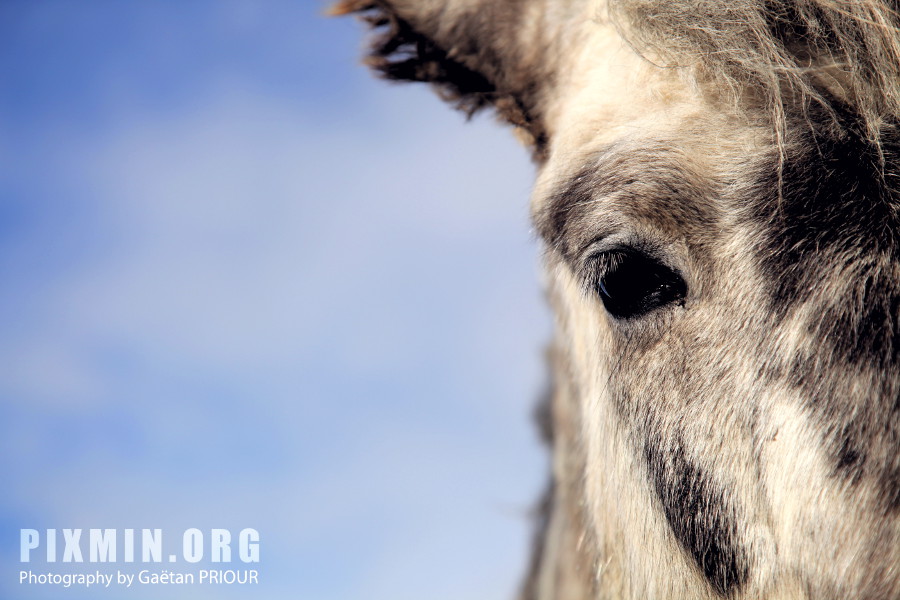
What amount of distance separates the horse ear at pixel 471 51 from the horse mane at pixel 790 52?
0.56 metres

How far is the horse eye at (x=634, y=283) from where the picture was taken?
138 centimetres

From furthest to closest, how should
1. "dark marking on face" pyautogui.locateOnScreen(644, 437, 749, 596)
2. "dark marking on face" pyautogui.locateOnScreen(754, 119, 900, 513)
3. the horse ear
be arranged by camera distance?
the horse ear < "dark marking on face" pyautogui.locateOnScreen(644, 437, 749, 596) < "dark marking on face" pyautogui.locateOnScreen(754, 119, 900, 513)

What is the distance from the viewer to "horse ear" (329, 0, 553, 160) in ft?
6.97

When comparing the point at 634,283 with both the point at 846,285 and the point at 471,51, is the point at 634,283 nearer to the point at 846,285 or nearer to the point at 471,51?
the point at 846,285

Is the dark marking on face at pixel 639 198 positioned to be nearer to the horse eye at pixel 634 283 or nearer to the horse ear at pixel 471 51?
the horse eye at pixel 634 283

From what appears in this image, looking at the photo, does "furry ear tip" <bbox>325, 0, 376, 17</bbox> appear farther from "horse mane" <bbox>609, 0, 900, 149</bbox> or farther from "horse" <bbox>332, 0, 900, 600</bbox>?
"horse mane" <bbox>609, 0, 900, 149</bbox>

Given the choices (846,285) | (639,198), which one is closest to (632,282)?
(639,198)

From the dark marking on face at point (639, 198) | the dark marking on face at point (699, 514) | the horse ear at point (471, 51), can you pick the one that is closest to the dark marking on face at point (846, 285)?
the dark marking on face at point (639, 198)

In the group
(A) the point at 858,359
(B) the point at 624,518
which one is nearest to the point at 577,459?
(B) the point at 624,518

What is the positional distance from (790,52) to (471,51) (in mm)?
971

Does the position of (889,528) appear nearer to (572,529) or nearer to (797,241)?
(797,241)

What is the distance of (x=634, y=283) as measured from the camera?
1438 millimetres

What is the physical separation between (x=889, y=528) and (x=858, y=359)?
236 mm

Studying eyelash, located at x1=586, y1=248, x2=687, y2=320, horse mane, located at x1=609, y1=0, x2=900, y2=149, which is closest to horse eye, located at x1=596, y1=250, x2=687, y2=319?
eyelash, located at x1=586, y1=248, x2=687, y2=320
